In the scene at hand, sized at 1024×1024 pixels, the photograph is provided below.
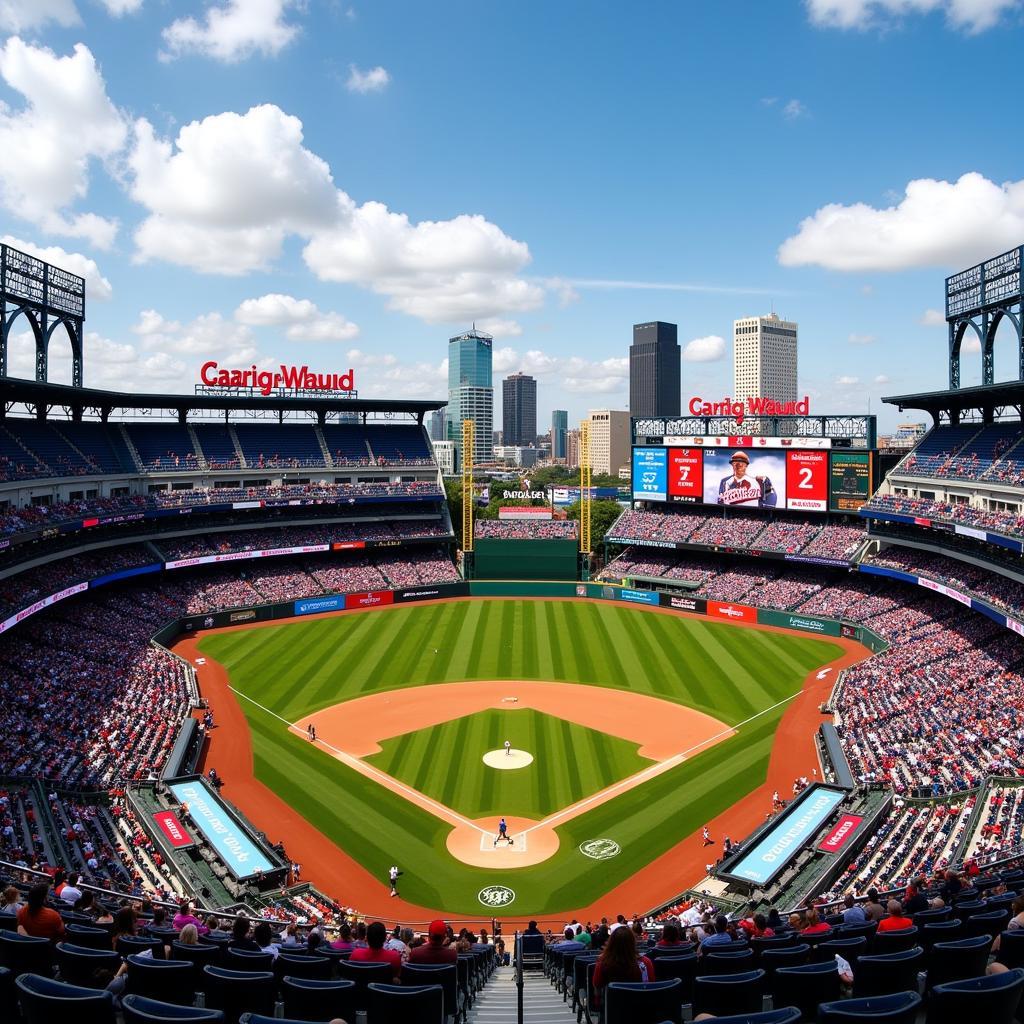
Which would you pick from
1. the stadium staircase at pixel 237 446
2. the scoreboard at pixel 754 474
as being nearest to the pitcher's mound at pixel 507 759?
the scoreboard at pixel 754 474

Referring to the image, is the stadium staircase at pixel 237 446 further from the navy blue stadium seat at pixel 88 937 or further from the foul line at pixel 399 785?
the navy blue stadium seat at pixel 88 937

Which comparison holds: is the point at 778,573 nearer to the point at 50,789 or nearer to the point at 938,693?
the point at 938,693

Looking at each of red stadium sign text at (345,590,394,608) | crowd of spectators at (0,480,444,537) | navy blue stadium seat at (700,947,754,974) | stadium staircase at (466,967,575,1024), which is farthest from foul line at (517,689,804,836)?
red stadium sign text at (345,590,394,608)

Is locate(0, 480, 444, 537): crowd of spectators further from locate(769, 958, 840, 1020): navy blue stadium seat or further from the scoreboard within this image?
locate(769, 958, 840, 1020): navy blue stadium seat

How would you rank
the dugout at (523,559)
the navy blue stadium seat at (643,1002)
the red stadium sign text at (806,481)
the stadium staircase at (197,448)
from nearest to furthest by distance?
the navy blue stadium seat at (643,1002)
the red stadium sign text at (806,481)
the stadium staircase at (197,448)
the dugout at (523,559)

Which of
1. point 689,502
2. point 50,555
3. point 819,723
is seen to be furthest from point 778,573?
point 50,555

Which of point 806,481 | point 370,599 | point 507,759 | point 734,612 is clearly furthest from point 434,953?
point 806,481
